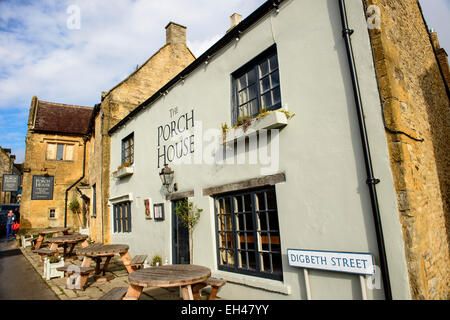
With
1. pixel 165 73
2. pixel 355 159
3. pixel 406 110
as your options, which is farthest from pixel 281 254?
pixel 165 73

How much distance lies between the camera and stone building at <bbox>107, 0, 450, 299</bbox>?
11.7ft

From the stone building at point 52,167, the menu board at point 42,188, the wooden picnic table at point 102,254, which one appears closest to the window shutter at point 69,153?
the stone building at point 52,167

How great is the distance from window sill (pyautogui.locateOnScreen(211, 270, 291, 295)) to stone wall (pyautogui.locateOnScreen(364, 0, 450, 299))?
1899 millimetres

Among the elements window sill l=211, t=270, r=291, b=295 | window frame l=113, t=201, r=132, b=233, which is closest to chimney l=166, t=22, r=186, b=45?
window frame l=113, t=201, r=132, b=233

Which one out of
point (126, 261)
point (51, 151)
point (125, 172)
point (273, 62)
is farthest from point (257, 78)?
point (51, 151)

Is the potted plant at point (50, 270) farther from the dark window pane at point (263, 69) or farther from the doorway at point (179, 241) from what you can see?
the dark window pane at point (263, 69)

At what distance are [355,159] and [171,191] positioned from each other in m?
5.28

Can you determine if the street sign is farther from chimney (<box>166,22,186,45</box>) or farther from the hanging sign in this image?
the hanging sign

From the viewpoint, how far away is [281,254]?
4672 millimetres

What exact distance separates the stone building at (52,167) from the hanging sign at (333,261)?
1706 cm

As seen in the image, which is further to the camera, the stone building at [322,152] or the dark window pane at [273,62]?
the dark window pane at [273,62]

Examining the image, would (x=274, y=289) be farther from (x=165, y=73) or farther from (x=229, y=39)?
(x=165, y=73)

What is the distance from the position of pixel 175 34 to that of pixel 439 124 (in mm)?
12594

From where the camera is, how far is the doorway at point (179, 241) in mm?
7301
